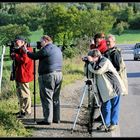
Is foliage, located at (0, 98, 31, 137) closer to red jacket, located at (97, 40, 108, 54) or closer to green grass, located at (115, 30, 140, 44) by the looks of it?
red jacket, located at (97, 40, 108, 54)

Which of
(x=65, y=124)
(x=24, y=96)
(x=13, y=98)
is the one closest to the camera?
(x=65, y=124)

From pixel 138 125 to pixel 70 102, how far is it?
2.99m

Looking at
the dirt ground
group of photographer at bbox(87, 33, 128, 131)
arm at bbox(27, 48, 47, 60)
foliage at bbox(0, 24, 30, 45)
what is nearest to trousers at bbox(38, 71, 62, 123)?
the dirt ground

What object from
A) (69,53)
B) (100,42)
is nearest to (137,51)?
(69,53)

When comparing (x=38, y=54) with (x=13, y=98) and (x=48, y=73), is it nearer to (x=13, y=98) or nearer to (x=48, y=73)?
(x=48, y=73)

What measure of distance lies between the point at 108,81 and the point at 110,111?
66 cm

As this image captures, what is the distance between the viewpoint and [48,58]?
10.5 meters

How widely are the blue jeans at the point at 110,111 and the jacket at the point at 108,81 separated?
6.6 inches

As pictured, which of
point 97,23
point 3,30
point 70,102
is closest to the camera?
point 70,102

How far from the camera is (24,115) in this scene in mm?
11430

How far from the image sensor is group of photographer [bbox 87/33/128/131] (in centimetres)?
1014

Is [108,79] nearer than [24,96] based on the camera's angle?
Yes

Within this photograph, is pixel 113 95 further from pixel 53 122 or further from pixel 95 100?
pixel 53 122

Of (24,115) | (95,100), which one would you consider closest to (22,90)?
(24,115)
